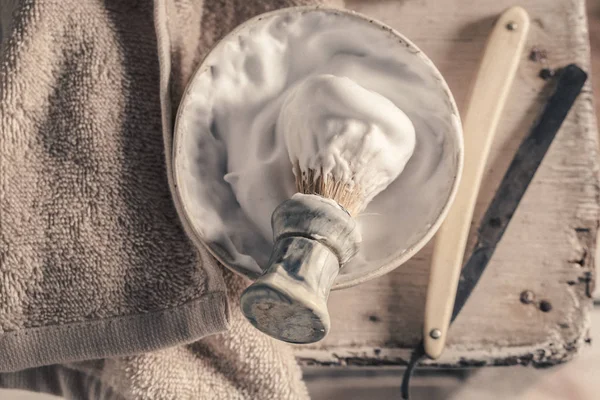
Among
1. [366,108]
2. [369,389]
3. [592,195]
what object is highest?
[366,108]

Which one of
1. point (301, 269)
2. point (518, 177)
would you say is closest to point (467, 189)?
point (518, 177)

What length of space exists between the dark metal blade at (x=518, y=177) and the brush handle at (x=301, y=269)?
15 cm

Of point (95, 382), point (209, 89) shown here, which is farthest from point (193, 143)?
point (95, 382)

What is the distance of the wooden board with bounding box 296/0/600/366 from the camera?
355mm

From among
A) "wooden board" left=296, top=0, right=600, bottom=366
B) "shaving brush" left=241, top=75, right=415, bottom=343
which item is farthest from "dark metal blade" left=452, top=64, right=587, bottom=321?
"shaving brush" left=241, top=75, right=415, bottom=343

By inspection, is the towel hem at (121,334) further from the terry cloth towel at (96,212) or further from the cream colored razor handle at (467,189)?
the cream colored razor handle at (467,189)

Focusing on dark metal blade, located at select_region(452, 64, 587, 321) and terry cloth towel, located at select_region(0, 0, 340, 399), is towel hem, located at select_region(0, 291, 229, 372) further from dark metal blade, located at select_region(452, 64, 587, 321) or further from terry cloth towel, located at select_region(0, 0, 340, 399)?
dark metal blade, located at select_region(452, 64, 587, 321)

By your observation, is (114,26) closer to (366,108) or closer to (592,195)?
(366,108)

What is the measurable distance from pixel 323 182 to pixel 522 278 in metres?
0.19

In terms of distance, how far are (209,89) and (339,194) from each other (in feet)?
0.29

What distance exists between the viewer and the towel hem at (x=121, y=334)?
0.30 meters

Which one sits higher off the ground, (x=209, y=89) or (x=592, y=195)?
(x=209, y=89)

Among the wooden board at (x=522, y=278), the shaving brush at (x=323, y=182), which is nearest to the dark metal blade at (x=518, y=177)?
the wooden board at (x=522, y=278)

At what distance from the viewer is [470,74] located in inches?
14.4
